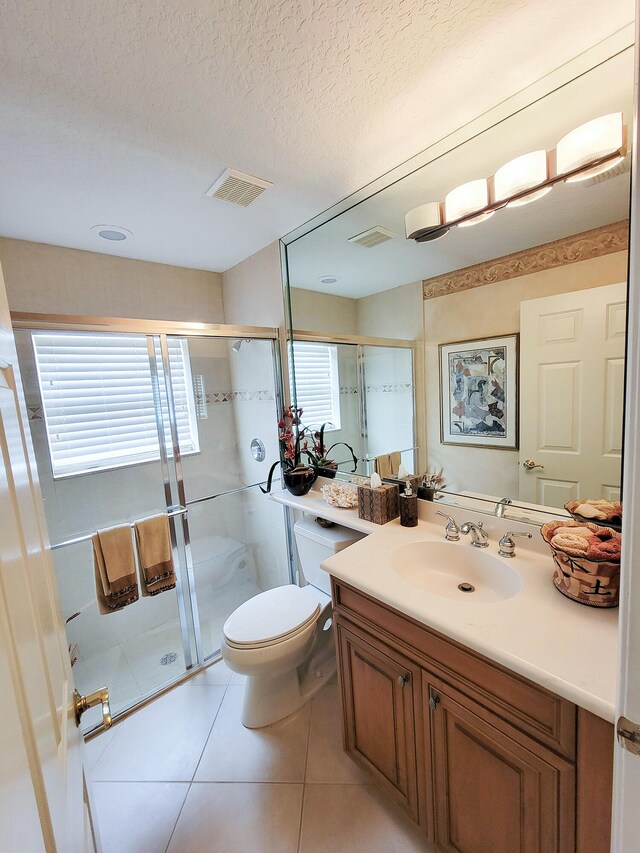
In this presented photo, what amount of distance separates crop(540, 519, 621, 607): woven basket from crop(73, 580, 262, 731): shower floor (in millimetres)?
2031

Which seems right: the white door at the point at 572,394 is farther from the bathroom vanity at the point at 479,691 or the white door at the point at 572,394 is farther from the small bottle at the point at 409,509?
the small bottle at the point at 409,509

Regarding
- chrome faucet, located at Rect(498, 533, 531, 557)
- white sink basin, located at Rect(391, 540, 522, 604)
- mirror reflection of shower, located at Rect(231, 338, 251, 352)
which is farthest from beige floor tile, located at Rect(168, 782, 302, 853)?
mirror reflection of shower, located at Rect(231, 338, 251, 352)

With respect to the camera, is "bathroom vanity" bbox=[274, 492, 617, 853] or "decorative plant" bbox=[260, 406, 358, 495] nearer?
"bathroom vanity" bbox=[274, 492, 617, 853]

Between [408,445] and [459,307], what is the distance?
641mm

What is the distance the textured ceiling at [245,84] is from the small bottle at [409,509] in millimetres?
1394

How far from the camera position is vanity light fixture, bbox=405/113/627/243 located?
38.6 inches

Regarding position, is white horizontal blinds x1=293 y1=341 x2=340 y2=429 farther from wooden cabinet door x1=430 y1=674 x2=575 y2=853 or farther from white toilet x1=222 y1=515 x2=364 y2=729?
wooden cabinet door x1=430 y1=674 x2=575 y2=853

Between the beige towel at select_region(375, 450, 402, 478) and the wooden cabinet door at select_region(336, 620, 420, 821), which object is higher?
the beige towel at select_region(375, 450, 402, 478)

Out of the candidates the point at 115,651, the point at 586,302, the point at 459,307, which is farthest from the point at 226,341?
the point at 115,651

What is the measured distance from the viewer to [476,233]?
1.29m

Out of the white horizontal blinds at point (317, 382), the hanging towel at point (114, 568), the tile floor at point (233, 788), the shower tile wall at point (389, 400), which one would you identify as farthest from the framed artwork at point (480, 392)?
the hanging towel at point (114, 568)

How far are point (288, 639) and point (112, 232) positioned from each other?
2.23 metres

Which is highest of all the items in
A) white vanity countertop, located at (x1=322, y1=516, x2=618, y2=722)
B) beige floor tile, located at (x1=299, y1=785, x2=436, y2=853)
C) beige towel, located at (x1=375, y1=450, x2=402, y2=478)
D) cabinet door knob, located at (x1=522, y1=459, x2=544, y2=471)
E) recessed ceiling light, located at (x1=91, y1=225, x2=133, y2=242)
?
recessed ceiling light, located at (x1=91, y1=225, x2=133, y2=242)

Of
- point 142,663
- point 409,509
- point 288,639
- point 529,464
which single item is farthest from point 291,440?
point 142,663
